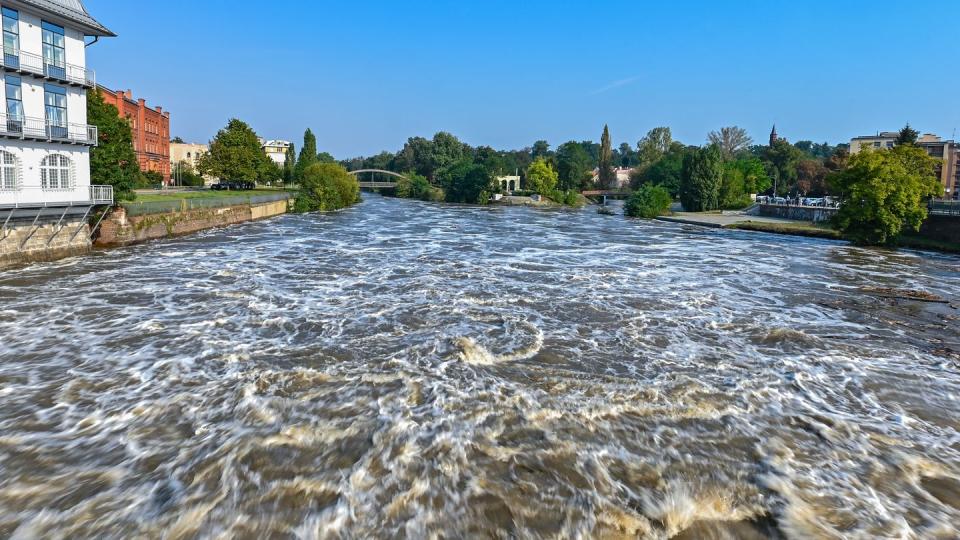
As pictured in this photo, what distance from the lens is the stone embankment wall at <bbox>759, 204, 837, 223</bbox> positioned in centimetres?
5009

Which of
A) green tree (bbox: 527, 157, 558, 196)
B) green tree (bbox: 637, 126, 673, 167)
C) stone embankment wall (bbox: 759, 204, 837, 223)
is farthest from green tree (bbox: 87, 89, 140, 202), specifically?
green tree (bbox: 637, 126, 673, 167)

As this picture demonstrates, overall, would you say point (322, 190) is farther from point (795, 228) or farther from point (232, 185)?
point (795, 228)

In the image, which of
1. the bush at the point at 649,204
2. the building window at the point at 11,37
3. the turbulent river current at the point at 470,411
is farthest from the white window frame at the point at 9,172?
the bush at the point at 649,204

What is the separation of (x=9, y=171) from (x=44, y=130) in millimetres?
2226

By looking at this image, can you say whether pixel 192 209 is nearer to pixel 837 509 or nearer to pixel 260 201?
pixel 260 201

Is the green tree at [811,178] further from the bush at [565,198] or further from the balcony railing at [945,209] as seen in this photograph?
the balcony railing at [945,209]

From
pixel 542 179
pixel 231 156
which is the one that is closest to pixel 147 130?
pixel 231 156

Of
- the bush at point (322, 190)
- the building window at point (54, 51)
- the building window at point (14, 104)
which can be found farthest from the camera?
the bush at point (322, 190)

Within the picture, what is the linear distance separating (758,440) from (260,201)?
49.1 metres

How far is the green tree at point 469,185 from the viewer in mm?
93312

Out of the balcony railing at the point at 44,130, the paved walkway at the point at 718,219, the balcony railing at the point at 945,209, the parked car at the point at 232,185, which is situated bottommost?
the paved walkway at the point at 718,219

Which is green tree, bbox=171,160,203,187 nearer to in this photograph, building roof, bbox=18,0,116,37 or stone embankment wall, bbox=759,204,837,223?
building roof, bbox=18,0,116,37

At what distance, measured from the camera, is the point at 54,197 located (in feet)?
78.5

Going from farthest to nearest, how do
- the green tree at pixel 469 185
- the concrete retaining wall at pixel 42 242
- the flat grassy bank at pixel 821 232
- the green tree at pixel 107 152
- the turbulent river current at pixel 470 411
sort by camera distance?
the green tree at pixel 469 185 < the flat grassy bank at pixel 821 232 < the green tree at pixel 107 152 < the concrete retaining wall at pixel 42 242 < the turbulent river current at pixel 470 411
